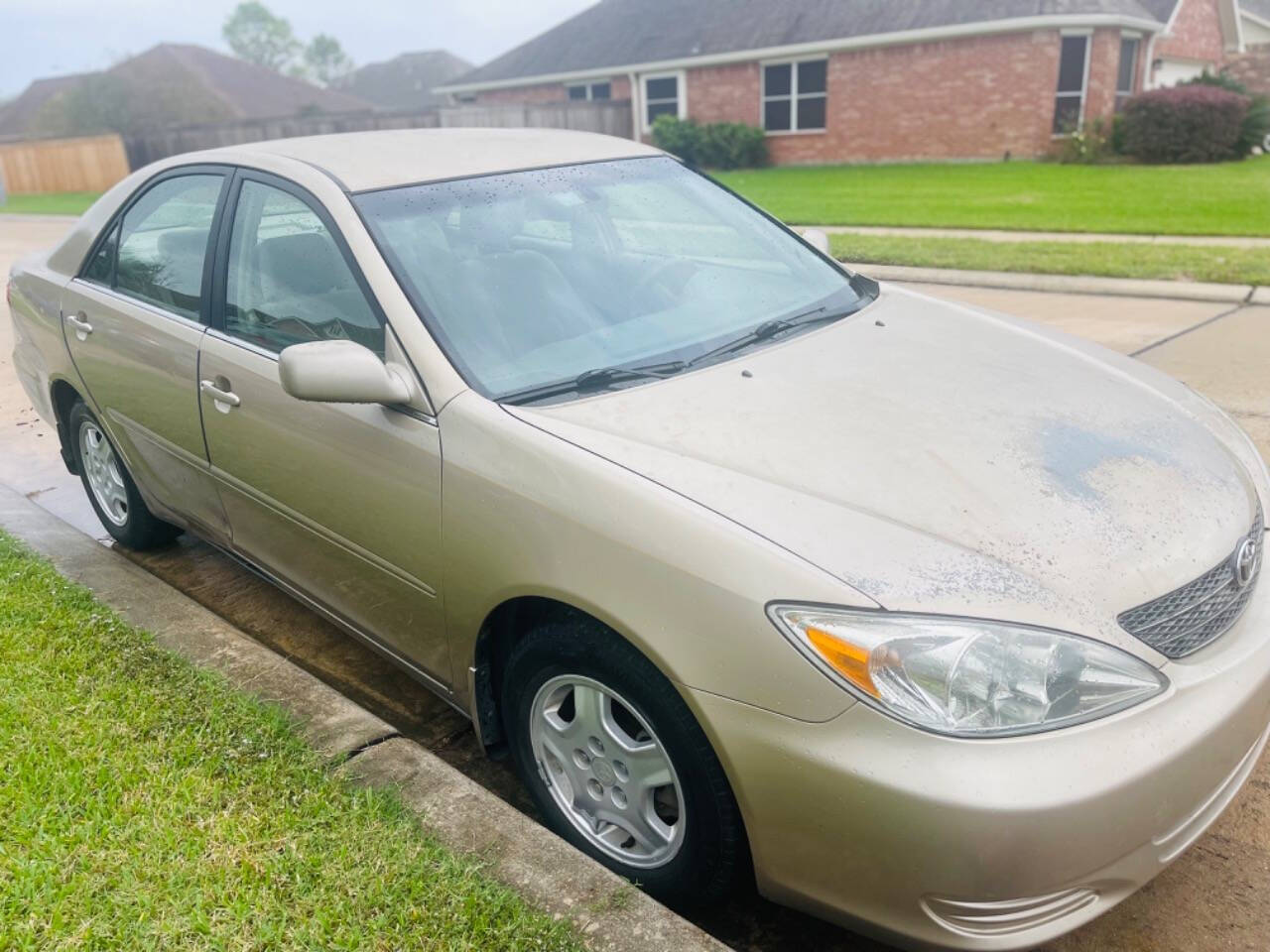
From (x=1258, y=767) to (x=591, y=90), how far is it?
29630 mm

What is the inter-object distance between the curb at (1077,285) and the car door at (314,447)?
5148 mm

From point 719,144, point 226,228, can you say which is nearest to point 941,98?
point 719,144

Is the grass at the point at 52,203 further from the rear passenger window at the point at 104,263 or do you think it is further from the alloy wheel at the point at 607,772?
the alloy wheel at the point at 607,772

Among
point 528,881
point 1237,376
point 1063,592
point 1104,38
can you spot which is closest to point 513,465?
point 528,881

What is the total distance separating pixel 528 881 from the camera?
2.19 m

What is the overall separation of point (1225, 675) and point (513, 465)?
1532 mm

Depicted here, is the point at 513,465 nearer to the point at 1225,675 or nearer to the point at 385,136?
the point at 1225,675

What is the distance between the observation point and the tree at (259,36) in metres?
92.5

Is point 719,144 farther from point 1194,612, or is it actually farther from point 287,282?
point 1194,612

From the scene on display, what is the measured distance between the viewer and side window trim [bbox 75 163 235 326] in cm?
348

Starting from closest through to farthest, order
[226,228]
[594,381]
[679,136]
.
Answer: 1. [594,381]
2. [226,228]
3. [679,136]

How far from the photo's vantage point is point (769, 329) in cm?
311

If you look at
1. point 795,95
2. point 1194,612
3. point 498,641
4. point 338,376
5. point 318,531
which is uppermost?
point 795,95

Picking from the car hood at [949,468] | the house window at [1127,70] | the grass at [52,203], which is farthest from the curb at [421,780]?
the house window at [1127,70]
